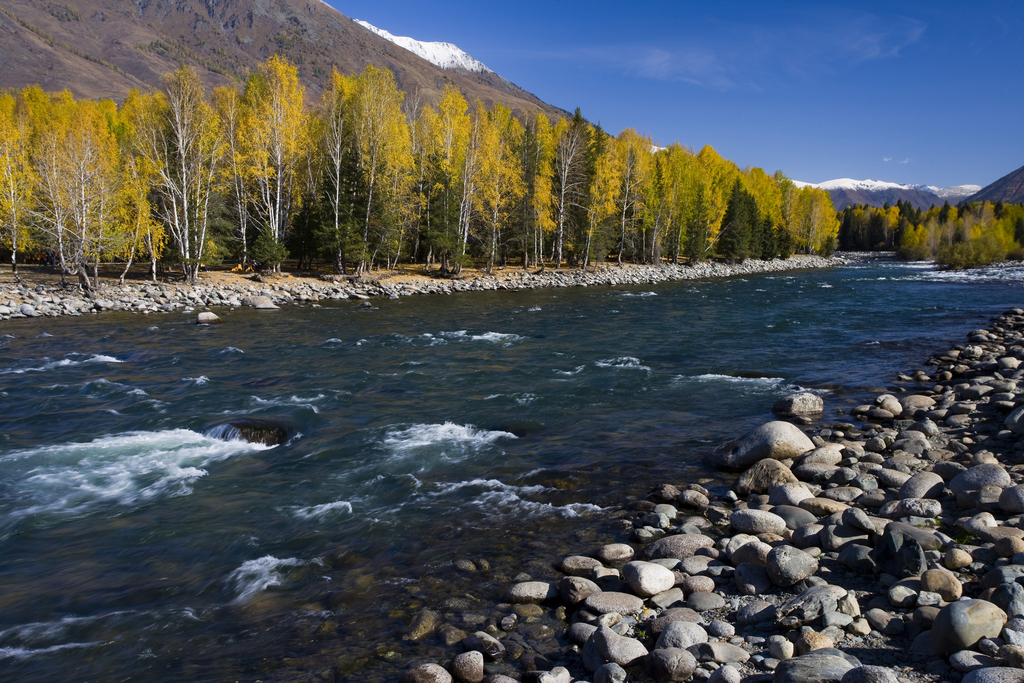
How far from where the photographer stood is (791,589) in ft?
16.6

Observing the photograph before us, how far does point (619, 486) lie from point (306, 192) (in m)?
34.2

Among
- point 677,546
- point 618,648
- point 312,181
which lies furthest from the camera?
point 312,181

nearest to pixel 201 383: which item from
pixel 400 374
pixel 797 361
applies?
pixel 400 374

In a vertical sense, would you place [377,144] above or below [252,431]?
above

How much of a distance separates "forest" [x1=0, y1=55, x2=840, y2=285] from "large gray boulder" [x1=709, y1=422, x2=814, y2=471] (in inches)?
1119

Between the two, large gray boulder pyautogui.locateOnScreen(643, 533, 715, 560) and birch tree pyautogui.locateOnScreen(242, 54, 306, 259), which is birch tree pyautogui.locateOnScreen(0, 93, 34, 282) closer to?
birch tree pyautogui.locateOnScreen(242, 54, 306, 259)

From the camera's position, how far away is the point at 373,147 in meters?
34.2

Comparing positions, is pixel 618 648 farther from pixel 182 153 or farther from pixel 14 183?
pixel 14 183

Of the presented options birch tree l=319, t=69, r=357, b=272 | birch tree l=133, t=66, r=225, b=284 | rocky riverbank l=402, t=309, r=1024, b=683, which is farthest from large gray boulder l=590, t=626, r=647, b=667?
birch tree l=319, t=69, r=357, b=272

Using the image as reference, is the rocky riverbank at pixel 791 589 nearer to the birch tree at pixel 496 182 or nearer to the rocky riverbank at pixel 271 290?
the rocky riverbank at pixel 271 290

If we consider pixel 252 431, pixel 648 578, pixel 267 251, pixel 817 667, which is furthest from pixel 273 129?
pixel 817 667

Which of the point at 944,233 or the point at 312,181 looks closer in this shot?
the point at 312,181

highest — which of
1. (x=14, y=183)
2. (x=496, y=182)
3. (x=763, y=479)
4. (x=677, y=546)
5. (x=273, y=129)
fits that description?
(x=273, y=129)

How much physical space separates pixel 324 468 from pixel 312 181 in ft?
104
